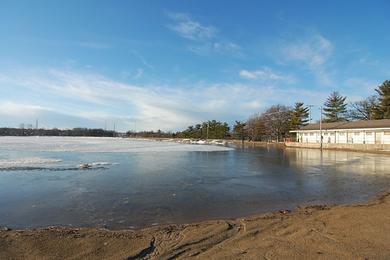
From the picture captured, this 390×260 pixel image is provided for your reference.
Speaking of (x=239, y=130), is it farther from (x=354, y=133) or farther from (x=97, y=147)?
(x=97, y=147)

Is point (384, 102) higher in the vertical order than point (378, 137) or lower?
higher

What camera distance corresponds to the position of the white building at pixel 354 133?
1430 inches

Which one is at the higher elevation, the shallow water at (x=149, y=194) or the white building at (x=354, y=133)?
the white building at (x=354, y=133)

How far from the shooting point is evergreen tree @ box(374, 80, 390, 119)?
1848 inches

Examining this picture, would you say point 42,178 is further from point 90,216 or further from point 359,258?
point 359,258

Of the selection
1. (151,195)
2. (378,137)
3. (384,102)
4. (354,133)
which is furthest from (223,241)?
(384,102)

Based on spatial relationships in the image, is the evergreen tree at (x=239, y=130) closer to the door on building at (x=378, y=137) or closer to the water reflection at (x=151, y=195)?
the door on building at (x=378, y=137)

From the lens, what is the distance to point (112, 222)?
638cm

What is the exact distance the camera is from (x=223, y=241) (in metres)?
4.98

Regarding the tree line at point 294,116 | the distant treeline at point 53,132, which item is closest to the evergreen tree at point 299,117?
the tree line at point 294,116

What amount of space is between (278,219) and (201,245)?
7.40ft

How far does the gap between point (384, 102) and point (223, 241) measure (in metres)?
51.2

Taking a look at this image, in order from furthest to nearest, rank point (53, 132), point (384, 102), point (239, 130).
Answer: point (53, 132) < point (239, 130) < point (384, 102)

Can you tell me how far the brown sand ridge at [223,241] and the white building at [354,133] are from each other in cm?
3435
